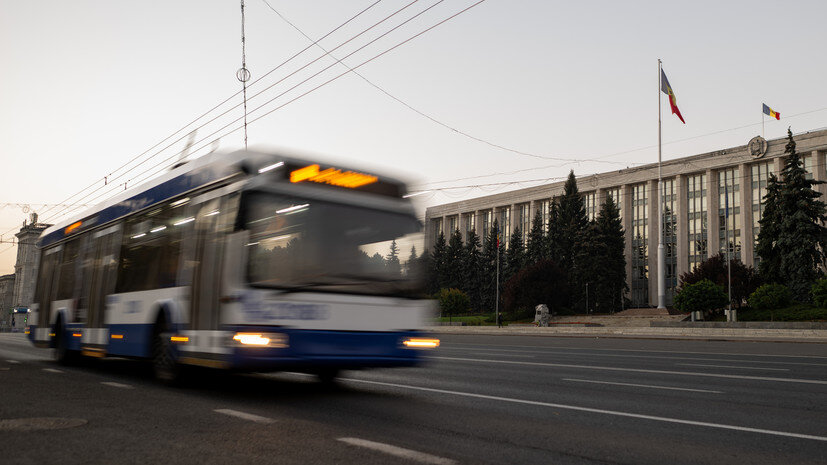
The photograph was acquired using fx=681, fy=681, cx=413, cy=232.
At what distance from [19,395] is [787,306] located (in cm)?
5058

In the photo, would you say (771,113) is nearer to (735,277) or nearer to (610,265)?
(735,277)

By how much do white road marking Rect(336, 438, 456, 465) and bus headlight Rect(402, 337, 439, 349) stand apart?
11.5 feet

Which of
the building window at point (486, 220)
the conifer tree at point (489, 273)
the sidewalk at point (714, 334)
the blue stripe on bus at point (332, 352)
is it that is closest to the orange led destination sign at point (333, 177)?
the blue stripe on bus at point (332, 352)

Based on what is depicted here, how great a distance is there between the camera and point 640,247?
3546 inches

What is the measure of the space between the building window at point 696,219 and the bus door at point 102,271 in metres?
81.0

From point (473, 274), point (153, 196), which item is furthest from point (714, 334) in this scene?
point (473, 274)

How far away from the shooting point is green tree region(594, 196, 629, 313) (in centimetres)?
7694

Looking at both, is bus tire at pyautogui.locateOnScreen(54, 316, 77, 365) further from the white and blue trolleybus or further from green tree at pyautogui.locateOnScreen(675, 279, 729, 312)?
green tree at pyautogui.locateOnScreen(675, 279, 729, 312)

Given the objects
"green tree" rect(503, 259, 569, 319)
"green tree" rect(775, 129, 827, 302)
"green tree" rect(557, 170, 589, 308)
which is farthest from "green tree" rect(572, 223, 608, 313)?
"green tree" rect(775, 129, 827, 302)

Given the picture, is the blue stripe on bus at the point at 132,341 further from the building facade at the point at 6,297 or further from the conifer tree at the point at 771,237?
the building facade at the point at 6,297

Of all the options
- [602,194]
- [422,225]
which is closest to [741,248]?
[602,194]

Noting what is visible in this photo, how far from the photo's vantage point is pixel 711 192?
81875 millimetres

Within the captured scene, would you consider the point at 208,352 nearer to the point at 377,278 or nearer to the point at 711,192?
the point at 377,278

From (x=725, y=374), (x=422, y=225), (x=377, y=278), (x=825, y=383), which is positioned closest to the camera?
(x=377, y=278)
